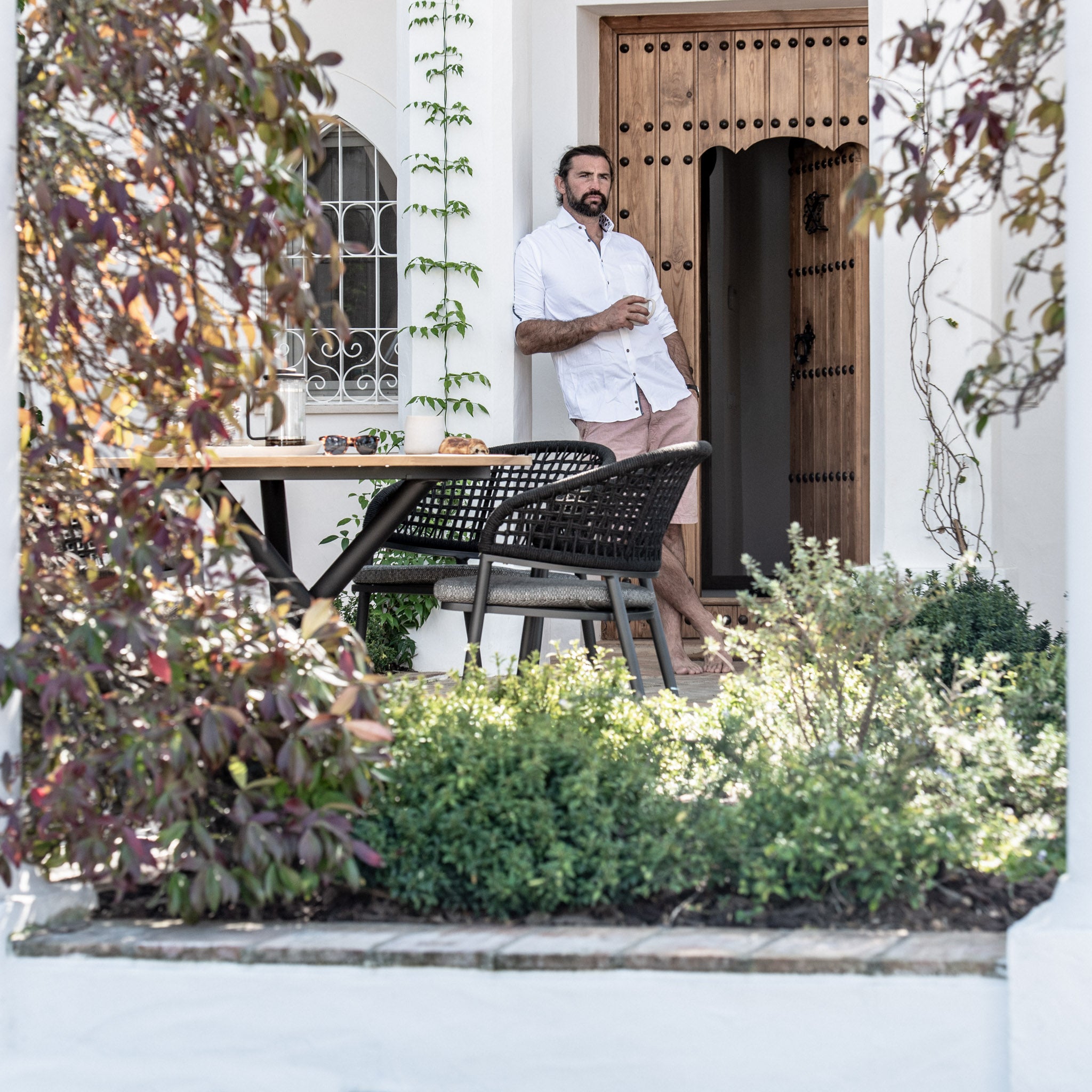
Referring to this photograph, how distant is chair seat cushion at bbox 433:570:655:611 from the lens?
3.34 m

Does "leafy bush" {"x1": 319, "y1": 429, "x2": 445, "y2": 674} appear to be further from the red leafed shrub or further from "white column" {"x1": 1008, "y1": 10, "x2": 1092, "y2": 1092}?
"white column" {"x1": 1008, "y1": 10, "x2": 1092, "y2": 1092}

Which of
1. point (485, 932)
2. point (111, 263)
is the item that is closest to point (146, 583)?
point (111, 263)

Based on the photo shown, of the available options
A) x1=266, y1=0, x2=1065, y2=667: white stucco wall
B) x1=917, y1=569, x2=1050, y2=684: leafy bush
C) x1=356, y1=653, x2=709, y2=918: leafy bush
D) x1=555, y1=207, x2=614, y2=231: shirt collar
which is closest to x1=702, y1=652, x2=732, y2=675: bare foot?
x1=266, y1=0, x2=1065, y2=667: white stucco wall

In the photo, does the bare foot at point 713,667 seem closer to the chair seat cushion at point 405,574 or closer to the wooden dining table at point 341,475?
the chair seat cushion at point 405,574

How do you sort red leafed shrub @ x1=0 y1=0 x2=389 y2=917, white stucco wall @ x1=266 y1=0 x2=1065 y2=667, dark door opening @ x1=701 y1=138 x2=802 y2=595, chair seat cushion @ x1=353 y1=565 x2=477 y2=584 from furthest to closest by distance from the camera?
dark door opening @ x1=701 y1=138 x2=802 y2=595
white stucco wall @ x1=266 y1=0 x2=1065 y2=667
chair seat cushion @ x1=353 y1=565 x2=477 y2=584
red leafed shrub @ x1=0 y1=0 x2=389 y2=917

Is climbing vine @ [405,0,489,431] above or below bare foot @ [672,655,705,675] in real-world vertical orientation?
above

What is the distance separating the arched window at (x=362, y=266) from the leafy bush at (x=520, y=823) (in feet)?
11.9

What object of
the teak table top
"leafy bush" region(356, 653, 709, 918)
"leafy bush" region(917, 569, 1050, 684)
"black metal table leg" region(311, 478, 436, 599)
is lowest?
"leafy bush" region(356, 653, 709, 918)

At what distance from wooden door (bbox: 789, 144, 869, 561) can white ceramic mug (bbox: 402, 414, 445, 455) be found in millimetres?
2882

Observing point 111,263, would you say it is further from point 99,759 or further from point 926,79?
point 926,79

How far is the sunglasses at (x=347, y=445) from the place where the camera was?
11.0ft

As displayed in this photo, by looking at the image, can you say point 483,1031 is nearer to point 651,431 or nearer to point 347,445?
point 347,445

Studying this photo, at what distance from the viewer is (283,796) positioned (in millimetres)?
1987

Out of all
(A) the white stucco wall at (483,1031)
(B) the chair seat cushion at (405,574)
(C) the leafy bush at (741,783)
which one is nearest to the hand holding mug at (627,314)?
(B) the chair seat cushion at (405,574)
